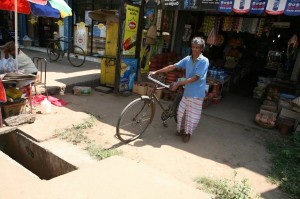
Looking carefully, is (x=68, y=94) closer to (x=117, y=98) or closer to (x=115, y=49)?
(x=117, y=98)

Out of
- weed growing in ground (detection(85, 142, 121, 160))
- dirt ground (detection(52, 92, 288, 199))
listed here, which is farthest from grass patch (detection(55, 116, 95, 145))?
weed growing in ground (detection(85, 142, 121, 160))

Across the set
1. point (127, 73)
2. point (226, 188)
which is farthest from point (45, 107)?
point (226, 188)

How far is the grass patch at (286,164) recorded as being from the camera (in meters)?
3.71

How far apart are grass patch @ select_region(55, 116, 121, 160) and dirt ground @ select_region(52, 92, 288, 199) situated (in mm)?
137

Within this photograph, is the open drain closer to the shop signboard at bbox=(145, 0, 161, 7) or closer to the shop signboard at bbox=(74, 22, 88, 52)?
the shop signboard at bbox=(145, 0, 161, 7)

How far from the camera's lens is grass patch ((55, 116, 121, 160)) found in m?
4.07

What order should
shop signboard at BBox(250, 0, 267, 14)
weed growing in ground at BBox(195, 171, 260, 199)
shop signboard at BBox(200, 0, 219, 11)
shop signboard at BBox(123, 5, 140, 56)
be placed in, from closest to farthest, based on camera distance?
weed growing in ground at BBox(195, 171, 260, 199), shop signboard at BBox(250, 0, 267, 14), shop signboard at BBox(200, 0, 219, 11), shop signboard at BBox(123, 5, 140, 56)

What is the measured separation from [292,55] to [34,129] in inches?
356

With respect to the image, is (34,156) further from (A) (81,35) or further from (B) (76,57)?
(A) (81,35)

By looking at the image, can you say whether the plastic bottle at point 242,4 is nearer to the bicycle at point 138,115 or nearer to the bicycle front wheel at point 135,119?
the bicycle at point 138,115

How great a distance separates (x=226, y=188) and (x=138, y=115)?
6.79 feet

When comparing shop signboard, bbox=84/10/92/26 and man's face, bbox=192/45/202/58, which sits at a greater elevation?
shop signboard, bbox=84/10/92/26

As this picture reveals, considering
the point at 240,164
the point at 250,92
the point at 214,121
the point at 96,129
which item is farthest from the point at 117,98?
the point at 250,92

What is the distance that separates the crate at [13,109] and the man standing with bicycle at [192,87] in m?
2.78
